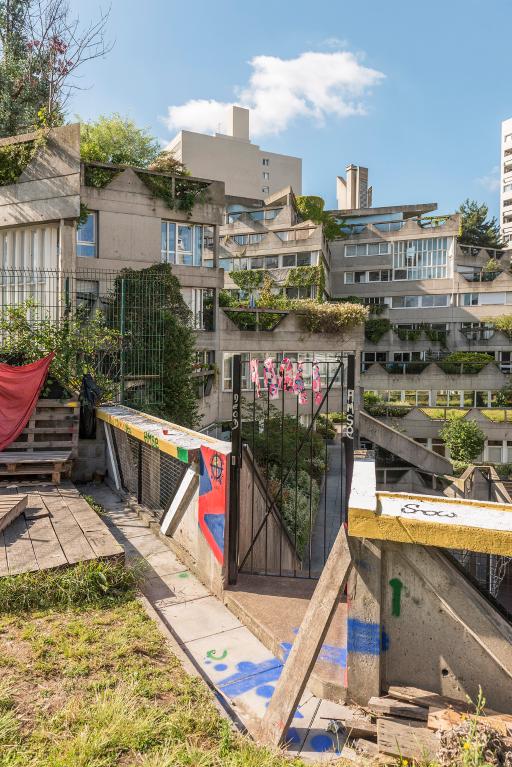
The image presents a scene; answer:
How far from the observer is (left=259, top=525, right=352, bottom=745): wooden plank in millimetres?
2988

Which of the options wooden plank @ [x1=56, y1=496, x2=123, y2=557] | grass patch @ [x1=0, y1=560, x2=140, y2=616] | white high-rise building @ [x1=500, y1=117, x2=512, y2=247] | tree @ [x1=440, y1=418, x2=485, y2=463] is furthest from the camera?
white high-rise building @ [x1=500, y1=117, x2=512, y2=247]

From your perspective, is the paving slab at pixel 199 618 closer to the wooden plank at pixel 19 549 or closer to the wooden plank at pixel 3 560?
the wooden plank at pixel 19 549

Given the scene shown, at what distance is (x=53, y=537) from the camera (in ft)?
18.0

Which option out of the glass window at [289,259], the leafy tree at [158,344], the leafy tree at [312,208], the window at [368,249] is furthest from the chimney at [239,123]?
the leafy tree at [158,344]

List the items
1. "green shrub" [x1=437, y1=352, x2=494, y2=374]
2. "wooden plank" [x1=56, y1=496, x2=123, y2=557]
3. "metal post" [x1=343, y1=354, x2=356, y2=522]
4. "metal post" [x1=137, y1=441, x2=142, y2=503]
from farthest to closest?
1. "green shrub" [x1=437, y1=352, x2=494, y2=374]
2. "metal post" [x1=137, y1=441, x2=142, y2=503]
3. "wooden plank" [x1=56, y1=496, x2=123, y2=557]
4. "metal post" [x1=343, y1=354, x2=356, y2=522]

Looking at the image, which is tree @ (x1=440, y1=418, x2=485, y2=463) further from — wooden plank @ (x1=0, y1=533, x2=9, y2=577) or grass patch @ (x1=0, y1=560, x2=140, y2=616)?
wooden plank @ (x1=0, y1=533, x2=9, y2=577)

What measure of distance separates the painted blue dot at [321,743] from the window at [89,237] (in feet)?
65.9

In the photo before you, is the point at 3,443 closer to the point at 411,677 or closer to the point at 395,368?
the point at 411,677

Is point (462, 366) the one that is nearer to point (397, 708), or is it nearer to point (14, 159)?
point (14, 159)

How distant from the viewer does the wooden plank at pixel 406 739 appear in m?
2.62

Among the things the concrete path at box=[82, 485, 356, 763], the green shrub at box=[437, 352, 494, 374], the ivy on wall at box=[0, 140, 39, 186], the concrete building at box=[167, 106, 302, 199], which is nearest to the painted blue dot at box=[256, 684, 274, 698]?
the concrete path at box=[82, 485, 356, 763]

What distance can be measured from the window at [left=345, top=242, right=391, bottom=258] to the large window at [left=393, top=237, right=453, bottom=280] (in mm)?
782

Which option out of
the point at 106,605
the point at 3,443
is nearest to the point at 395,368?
the point at 3,443

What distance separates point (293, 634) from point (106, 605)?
1.68 metres
